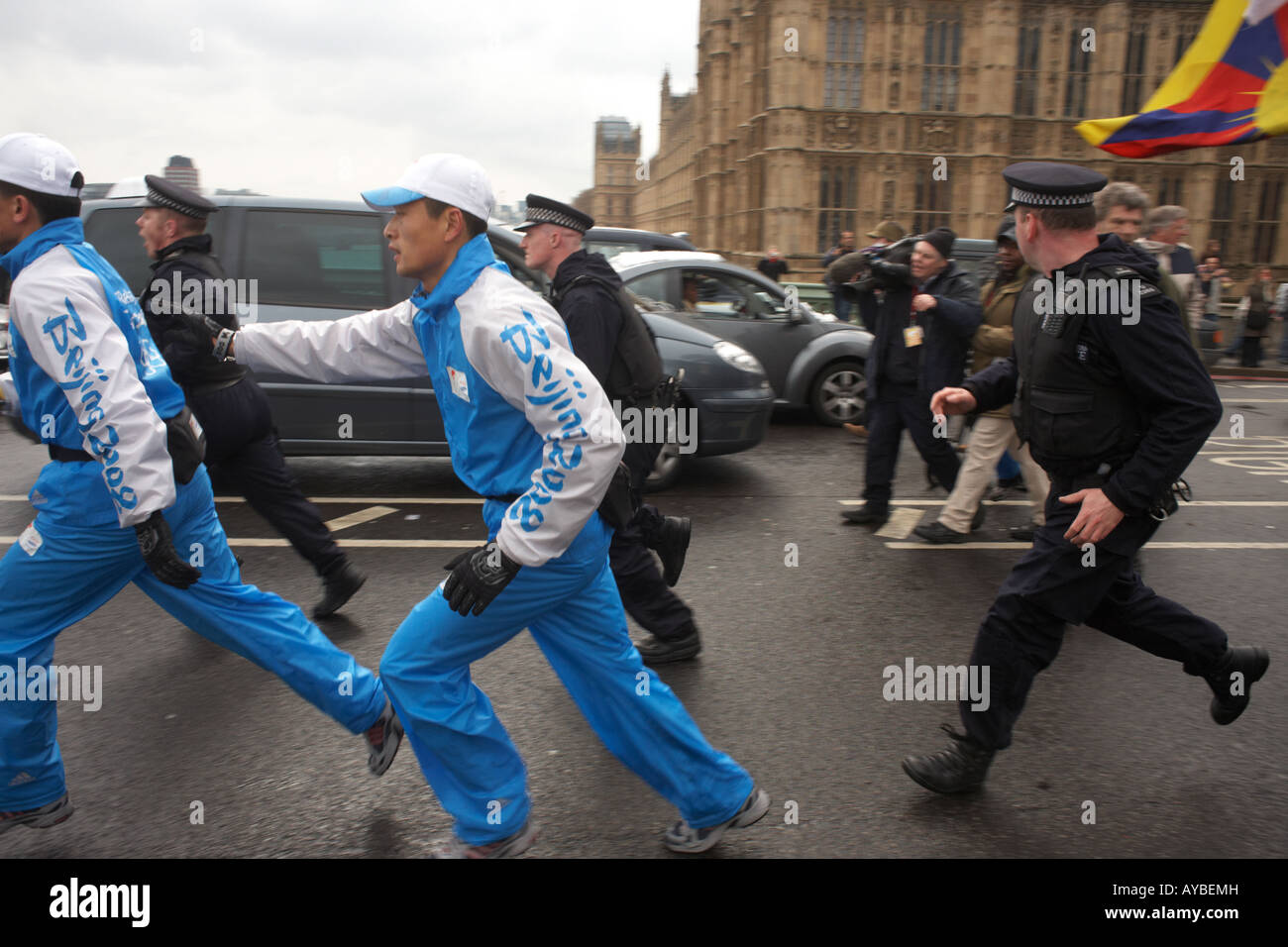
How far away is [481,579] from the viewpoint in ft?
7.44

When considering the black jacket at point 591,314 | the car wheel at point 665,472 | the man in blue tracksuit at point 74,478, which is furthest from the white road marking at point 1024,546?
the man in blue tracksuit at point 74,478

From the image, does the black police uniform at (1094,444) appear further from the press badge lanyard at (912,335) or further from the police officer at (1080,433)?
the press badge lanyard at (912,335)

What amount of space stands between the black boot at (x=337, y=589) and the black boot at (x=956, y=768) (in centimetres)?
266

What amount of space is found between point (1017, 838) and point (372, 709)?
1934mm

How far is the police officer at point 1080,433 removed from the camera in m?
2.78

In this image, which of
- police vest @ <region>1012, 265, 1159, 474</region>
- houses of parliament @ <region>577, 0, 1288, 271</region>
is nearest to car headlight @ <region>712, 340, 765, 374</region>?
police vest @ <region>1012, 265, 1159, 474</region>

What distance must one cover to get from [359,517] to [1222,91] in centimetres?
838

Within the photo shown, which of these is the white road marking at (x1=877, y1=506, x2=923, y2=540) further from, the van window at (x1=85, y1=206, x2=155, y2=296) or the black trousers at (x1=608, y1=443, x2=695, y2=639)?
the van window at (x1=85, y1=206, x2=155, y2=296)

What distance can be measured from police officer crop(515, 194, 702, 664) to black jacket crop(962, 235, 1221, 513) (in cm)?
155

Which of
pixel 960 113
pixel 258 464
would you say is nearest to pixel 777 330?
pixel 258 464

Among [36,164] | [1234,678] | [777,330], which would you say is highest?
[36,164]

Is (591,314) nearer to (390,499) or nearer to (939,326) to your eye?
(939,326)
